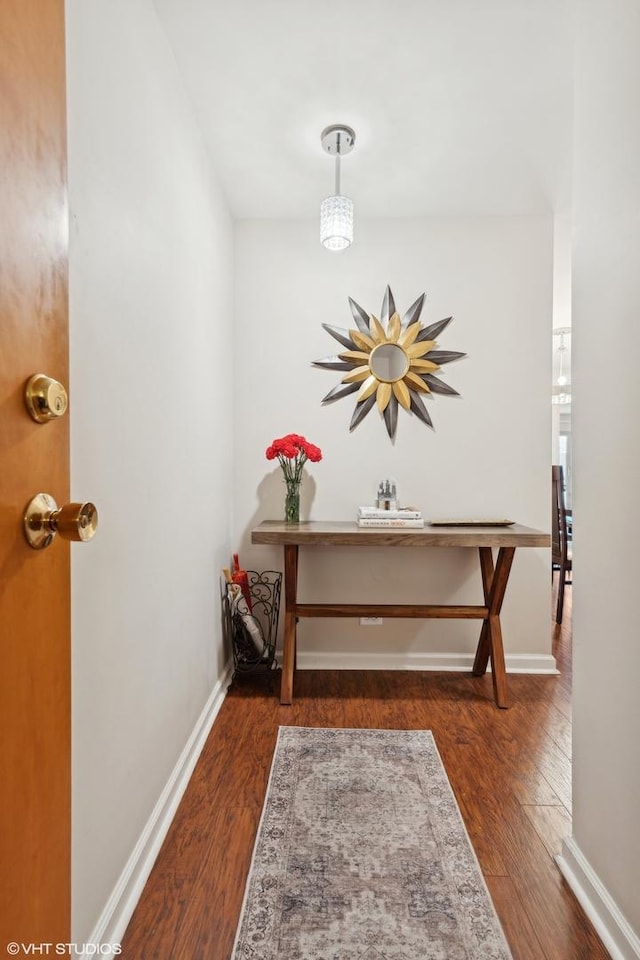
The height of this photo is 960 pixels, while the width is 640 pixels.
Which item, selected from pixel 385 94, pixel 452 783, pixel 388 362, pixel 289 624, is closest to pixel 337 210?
pixel 385 94

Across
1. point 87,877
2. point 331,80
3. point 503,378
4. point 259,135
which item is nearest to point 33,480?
point 87,877

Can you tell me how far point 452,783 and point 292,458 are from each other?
165 cm

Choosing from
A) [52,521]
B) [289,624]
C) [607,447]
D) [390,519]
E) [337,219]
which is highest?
[337,219]

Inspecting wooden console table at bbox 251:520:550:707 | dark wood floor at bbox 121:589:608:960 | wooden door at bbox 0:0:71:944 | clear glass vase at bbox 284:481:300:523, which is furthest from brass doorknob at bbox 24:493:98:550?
clear glass vase at bbox 284:481:300:523

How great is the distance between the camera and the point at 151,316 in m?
1.57

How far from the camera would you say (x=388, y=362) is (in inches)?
118

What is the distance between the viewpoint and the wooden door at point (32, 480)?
2.13ft

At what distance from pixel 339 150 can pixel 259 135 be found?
1.14ft

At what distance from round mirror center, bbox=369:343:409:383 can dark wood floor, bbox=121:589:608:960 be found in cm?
167

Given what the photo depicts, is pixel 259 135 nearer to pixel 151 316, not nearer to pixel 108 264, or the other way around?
pixel 151 316

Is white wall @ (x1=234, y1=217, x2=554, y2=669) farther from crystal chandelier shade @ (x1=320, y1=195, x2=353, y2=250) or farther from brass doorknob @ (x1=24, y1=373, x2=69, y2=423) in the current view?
brass doorknob @ (x1=24, y1=373, x2=69, y2=423)

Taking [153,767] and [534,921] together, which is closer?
[534,921]

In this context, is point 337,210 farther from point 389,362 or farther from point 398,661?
point 398,661

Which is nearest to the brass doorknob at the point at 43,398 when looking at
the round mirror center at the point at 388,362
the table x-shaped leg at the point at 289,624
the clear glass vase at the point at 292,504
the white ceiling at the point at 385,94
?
the white ceiling at the point at 385,94
